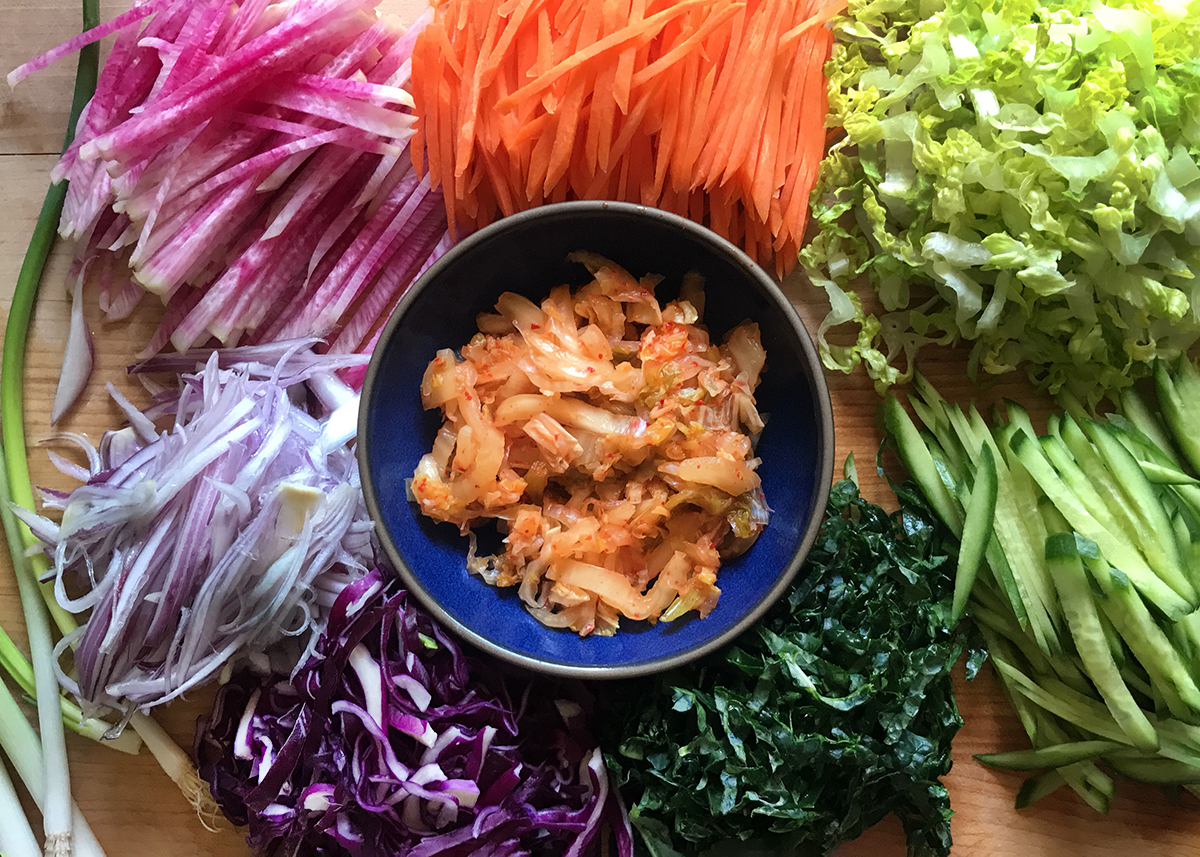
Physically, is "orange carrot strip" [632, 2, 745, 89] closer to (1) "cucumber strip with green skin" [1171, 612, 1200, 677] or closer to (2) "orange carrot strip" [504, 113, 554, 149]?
(2) "orange carrot strip" [504, 113, 554, 149]

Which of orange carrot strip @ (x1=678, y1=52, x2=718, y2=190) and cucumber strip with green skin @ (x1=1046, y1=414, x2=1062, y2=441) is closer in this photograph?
orange carrot strip @ (x1=678, y1=52, x2=718, y2=190)

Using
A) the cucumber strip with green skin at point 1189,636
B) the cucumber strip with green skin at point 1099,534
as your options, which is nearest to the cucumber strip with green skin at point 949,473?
the cucumber strip with green skin at point 1099,534

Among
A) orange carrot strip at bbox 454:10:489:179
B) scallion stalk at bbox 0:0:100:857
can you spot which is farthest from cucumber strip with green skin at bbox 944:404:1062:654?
scallion stalk at bbox 0:0:100:857

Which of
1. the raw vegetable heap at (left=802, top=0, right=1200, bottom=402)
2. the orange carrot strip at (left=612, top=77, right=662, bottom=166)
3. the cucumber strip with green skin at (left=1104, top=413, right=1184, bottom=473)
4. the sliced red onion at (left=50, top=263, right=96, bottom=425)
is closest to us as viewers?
the raw vegetable heap at (left=802, top=0, right=1200, bottom=402)

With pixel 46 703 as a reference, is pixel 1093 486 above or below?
above

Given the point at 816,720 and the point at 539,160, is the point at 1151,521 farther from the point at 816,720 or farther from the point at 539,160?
the point at 539,160

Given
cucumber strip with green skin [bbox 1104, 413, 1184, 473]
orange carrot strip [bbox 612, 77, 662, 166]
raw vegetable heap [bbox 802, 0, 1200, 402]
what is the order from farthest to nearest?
cucumber strip with green skin [bbox 1104, 413, 1184, 473], orange carrot strip [bbox 612, 77, 662, 166], raw vegetable heap [bbox 802, 0, 1200, 402]

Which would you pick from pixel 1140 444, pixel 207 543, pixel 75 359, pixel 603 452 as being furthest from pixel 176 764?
pixel 1140 444
